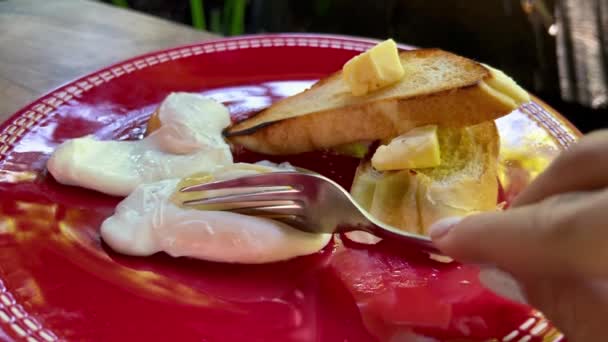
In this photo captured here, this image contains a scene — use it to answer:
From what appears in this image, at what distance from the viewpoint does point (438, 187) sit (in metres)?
1.03

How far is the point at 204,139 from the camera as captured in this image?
1.17 m

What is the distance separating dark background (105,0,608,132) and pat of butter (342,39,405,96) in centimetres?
129

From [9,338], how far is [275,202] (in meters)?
0.41

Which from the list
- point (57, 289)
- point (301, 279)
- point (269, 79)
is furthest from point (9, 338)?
point (269, 79)

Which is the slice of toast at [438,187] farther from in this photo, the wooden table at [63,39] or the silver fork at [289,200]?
the wooden table at [63,39]

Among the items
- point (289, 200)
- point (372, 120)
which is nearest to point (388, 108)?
point (372, 120)

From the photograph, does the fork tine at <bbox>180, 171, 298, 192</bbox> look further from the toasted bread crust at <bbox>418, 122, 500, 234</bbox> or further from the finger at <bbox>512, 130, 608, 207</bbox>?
the finger at <bbox>512, 130, 608, 207</bbox>

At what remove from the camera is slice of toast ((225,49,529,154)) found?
43.4 inches

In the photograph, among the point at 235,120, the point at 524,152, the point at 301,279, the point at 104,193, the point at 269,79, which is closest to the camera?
the point at 301,279

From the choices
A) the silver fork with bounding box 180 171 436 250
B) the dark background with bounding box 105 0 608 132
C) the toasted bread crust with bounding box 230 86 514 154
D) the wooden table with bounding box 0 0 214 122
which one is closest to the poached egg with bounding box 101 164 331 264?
the silver fork with bounding box 180 171 436 250

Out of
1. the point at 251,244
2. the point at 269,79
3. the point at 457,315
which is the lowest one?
the point at 457,315

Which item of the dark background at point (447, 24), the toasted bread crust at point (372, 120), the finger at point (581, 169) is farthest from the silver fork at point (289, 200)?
the dark background at point (447, 24)

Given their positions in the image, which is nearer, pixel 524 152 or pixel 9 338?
pixel 9 338

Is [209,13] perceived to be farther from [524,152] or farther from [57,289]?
[57,289]
